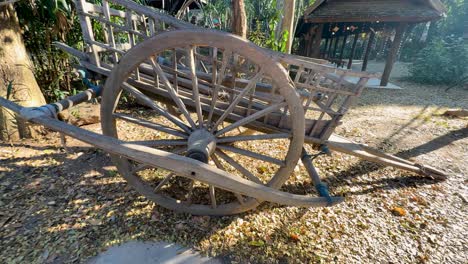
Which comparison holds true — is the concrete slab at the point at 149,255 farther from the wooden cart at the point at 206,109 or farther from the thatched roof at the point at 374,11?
the thatched roof at the point at 374,11

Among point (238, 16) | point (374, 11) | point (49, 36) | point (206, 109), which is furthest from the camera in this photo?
point (374, 11)

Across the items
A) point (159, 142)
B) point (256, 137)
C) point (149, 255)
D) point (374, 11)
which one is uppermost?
point (374, 11)

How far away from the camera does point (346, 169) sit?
3.03 meters

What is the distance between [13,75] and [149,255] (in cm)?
285

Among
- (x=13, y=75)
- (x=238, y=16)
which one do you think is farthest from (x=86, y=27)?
(x=238, y=16)

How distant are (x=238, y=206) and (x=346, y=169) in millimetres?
1817

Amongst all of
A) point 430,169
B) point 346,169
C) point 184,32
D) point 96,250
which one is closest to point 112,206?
point 96,250

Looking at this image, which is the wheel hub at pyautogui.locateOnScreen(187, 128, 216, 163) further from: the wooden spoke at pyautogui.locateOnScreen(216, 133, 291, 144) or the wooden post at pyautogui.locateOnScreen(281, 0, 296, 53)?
the wooden post at pyautogui.locateOnScreen(281, 0, 296, 53)

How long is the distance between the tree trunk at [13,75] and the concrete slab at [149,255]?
2366mm

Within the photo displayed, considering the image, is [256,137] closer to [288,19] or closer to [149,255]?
[149,255]

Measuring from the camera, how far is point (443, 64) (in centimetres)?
884

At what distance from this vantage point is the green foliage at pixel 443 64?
8.71 meters

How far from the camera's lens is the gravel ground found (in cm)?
185

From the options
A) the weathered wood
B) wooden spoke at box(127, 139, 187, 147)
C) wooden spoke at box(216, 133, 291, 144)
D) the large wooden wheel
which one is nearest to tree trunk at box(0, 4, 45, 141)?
the weathered wood
